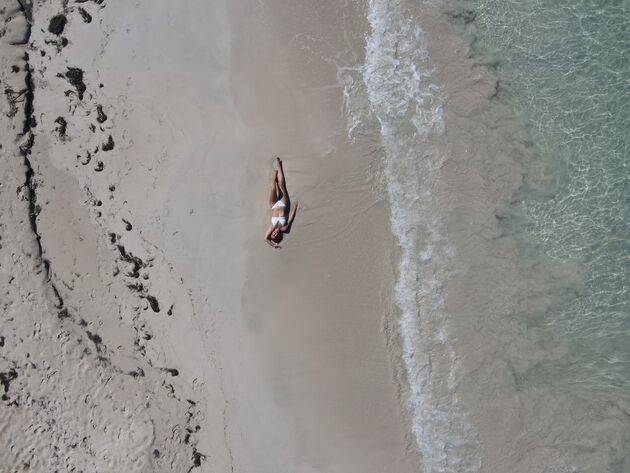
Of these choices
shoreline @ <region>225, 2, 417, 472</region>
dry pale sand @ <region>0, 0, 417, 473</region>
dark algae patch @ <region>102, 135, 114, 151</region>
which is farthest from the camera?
dark algae patch @ <region>102, 135, 114, 151</region>

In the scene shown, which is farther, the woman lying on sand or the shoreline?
the woman lying on sand

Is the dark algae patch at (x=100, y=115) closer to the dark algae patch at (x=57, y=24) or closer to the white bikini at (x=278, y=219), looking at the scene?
the dark algae patch at (x=57, y=24)

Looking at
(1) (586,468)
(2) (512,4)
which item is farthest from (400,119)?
(1) (586,468)

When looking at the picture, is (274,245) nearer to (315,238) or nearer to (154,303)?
(315,238)

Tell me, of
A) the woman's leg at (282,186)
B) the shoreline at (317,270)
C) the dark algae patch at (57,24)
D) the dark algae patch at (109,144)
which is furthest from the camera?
the dark algae patch at (57,24)

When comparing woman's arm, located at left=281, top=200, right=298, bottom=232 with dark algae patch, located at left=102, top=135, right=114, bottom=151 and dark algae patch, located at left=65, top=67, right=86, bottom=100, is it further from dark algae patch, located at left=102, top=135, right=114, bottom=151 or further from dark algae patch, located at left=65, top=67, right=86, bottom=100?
dark algae patch, located at left=65, top=67, right=86, bottom=100

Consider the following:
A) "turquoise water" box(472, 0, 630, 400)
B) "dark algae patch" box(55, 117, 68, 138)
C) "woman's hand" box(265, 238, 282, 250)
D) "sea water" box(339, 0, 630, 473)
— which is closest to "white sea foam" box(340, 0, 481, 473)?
"sea water" box(339, 0, 630, 473)

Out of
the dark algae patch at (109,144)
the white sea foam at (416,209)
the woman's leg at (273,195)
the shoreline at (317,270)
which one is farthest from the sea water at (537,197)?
the dark algae patch at (109,144)

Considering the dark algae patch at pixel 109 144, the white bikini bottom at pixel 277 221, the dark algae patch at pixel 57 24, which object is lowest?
the white bikini bottom at pixel 277 221
